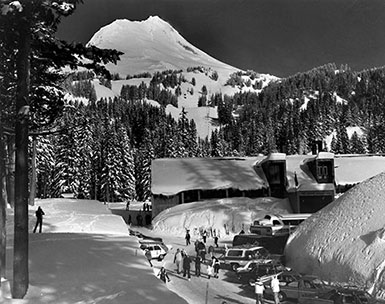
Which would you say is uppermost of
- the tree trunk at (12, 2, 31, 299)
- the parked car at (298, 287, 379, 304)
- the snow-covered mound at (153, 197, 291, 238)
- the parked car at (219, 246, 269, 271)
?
the tree trunk at (12, 2, 31, 299)

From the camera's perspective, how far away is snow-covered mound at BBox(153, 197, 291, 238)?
139ft

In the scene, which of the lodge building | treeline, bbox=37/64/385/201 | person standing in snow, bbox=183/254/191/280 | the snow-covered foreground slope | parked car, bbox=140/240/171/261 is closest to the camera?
the snow-covered foreground slope

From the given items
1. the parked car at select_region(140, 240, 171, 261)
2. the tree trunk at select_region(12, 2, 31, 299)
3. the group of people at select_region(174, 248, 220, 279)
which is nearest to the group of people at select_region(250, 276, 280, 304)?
the group of people at select_region(174, 248, 220, 279)

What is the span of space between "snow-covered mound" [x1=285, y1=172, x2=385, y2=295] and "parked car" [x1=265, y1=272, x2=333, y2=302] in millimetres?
2574

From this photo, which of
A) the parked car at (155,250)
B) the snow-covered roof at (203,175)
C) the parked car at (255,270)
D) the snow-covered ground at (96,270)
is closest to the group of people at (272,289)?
the snow-covered ground at (96,270)

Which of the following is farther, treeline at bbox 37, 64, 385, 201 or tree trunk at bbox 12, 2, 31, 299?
treeline at bbox 37, 64, 385, 201

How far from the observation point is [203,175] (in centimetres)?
5119

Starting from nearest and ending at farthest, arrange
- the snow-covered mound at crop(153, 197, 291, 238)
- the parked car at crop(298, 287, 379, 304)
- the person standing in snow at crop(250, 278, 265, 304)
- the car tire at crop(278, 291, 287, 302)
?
the parked car at crop(298, 287, 379, 304), the person standing in snow at crop(250, 278, 265, 304), the car tire at crop(278, 291, 287, 302), the snow-covered mound at crop(153, 197, 291, 238)

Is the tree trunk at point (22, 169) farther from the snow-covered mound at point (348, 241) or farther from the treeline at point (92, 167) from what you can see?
the treeline at point (92, 167)

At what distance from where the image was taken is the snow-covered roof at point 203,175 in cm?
4897

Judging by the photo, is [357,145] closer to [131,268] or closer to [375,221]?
[375,221]

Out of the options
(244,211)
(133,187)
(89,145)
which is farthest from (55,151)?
(244,211)

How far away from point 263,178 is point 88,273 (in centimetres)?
3924

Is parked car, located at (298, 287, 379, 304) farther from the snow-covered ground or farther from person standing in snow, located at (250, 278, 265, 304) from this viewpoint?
the snow-covered ground
